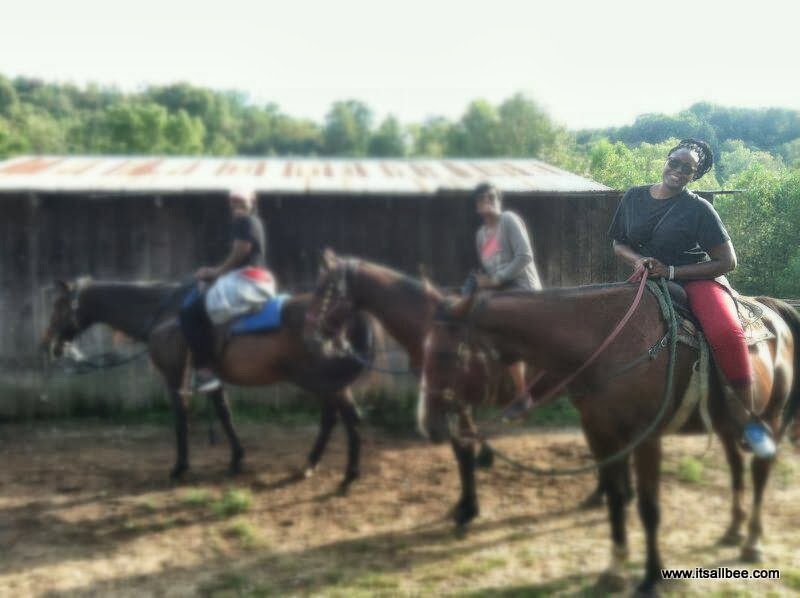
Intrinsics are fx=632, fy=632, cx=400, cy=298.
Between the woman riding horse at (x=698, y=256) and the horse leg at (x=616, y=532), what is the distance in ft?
2.82

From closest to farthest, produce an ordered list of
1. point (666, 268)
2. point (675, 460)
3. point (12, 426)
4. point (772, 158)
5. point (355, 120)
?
point (666, 268), point (772, 158), point (675, 460), point (12, 426), point (355, 120)

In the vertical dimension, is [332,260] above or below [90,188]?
below

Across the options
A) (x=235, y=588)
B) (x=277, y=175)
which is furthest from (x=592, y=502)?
(x=277, y=175)

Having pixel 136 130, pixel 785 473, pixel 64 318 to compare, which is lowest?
pixel 785 473

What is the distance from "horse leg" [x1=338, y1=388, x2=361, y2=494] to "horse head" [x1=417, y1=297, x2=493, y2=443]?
92.2 inches

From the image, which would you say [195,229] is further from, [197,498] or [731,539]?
[731,539]

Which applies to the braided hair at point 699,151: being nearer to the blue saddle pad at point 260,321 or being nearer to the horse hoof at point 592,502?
the horse hoof at point 592,502

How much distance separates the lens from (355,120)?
21.1m

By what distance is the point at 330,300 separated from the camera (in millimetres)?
5641

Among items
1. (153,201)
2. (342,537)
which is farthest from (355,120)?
(342,537)

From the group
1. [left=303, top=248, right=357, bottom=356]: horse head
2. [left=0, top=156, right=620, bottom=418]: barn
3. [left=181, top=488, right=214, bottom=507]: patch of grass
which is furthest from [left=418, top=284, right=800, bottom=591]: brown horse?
[left=0, top=156, right=620, bottom=418]: barn

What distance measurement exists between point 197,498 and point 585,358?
388 cm

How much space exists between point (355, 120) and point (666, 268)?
60.2 ft

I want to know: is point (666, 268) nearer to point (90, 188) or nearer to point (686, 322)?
point (686, 322)
